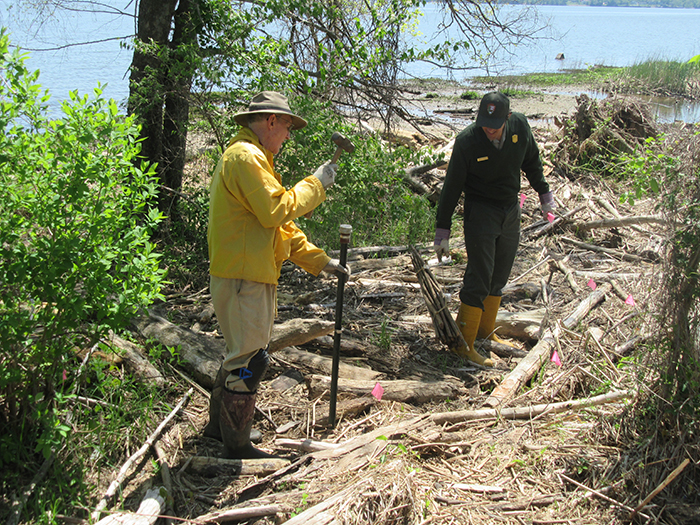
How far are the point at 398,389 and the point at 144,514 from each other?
205 cm

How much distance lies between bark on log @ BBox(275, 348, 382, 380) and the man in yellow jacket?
1112 mm

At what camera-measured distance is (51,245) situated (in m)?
2.90

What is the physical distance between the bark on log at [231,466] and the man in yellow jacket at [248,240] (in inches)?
4.2

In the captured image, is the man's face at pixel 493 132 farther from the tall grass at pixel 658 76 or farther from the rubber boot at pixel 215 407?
the tall grass at pixel 658 76

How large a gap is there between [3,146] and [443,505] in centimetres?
312

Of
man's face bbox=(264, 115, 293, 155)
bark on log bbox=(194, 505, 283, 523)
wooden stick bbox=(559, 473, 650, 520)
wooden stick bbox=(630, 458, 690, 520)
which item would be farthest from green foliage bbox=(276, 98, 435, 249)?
wooden stick bbox=(630, 458, 690, 520)

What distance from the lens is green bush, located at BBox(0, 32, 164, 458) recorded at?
288 centimetres

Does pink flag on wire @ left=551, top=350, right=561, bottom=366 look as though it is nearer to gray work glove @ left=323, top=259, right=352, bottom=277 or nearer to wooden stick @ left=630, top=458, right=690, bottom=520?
wooden stick @ left=630, top=458, right=690, bottom=520

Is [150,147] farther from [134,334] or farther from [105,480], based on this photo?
[105,480]

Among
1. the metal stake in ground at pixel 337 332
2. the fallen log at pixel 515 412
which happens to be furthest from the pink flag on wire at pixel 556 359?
the metal stake in ground at pixel 337 332

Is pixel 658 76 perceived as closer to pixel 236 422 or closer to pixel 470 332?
pixel 470 332

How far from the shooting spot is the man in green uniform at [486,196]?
4637 mm

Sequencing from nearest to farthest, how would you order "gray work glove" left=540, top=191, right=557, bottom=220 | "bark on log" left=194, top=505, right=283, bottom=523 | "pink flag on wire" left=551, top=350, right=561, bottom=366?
"bark on log" left=194, top=505, right=283, bottom=523
"pink flag on wire" left=551, top=350, right=561, bottom=366
"gray work glove" left=540, top=191, right=557, bottom=220

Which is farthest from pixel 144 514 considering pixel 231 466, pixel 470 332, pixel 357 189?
pixel 357 189
